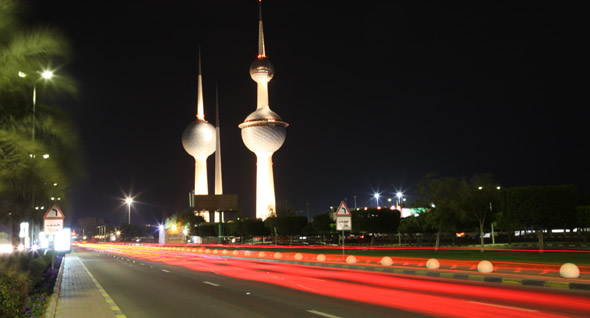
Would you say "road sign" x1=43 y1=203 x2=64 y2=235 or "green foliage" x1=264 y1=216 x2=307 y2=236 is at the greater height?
"road sign" x1=43 y1=203 x2=64 y2=235

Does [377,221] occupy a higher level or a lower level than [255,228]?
higher

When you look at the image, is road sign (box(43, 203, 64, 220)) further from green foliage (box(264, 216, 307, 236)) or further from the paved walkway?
green foliage (box(264, 216, 307, 236))

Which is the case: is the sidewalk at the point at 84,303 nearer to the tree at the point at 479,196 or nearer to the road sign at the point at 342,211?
the road sign at the point at 342,211

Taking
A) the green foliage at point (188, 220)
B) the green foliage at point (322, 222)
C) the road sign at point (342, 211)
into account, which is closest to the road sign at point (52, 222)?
the road sign at point (342, 211)

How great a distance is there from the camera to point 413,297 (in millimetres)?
14680

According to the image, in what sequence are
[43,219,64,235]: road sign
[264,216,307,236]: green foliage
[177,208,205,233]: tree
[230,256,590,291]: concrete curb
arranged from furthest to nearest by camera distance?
[177,208,205,233]: tree
[264,216,307,236]: green foliage
[43,219,64,235]: road sign
[230,256,590,291]: concrete curb

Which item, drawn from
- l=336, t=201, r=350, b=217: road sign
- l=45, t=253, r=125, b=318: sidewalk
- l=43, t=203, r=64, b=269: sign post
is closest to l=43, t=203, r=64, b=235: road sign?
l=43, t=203, r=64, b=269: sign post

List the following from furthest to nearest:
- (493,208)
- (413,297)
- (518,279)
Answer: (493,208), (518,279), (413,297)

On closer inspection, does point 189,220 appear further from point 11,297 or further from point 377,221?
point 11,297

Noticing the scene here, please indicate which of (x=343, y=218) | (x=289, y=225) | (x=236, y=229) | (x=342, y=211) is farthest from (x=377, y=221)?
(x=236, y=229)

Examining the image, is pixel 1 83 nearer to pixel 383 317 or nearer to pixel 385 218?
pixel 383 317

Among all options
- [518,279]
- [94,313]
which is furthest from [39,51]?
[518,279]

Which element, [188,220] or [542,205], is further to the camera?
[188,220]

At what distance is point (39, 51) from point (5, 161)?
2.20m
